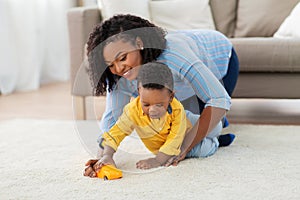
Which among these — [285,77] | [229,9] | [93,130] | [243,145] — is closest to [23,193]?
[93,130]

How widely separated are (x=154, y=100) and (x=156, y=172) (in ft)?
0.76

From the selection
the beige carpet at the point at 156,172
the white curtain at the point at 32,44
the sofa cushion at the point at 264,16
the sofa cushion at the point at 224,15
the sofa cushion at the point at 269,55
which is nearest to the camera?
the beige carpet at the point at 156,172

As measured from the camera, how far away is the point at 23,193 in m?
1.46

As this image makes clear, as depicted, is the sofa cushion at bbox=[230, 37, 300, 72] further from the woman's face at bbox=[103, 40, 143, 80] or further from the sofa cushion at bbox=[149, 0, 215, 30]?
the woman's face at bbox=[103, 40, 143, 80]

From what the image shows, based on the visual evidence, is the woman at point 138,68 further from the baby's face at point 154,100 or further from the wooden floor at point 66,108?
the wooden floor at point 66,108

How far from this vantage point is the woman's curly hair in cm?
156

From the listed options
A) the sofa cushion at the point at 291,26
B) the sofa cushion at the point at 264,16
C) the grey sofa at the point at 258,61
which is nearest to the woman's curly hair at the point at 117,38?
the grey sofa at the point at 258,61

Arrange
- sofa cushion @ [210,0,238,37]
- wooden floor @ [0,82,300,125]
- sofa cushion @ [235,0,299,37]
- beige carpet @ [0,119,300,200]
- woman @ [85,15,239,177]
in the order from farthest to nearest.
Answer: sofa cushion @ [210,0,238,37] < sofa cushion @ [235,0,299,37] < wooden floor @ [0,82,300,125] < woman @ [85,15,239,177] < beige carpet @ [0,119,300,200]

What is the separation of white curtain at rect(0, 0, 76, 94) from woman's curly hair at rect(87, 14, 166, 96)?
201 cm

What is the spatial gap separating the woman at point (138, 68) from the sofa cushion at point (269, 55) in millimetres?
692

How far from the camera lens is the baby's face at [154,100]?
1521 mm

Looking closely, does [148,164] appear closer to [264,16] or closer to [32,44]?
[264,16]

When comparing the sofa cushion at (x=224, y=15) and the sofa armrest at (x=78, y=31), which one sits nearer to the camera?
the sofa armrest at (x=78, y=31)

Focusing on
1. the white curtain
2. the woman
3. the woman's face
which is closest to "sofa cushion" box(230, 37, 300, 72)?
the woman
